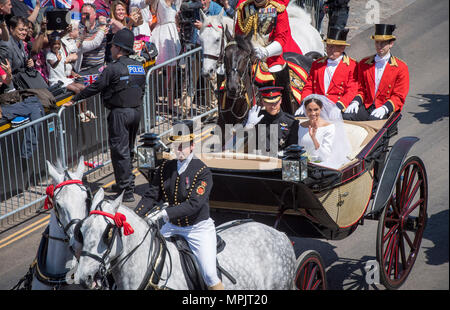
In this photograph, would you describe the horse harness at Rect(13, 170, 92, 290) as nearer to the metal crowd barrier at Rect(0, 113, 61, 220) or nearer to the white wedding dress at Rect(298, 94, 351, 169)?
the white wedding dress at Rect(298, 94, 351, 169)

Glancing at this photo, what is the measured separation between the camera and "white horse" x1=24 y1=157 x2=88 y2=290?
19.3 feet

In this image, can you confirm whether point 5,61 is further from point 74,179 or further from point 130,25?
point 74,179

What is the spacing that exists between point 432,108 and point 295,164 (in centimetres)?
867

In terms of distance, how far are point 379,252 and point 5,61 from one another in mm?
6578

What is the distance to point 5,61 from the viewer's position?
10758mm

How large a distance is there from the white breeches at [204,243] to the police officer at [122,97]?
444 centimetres

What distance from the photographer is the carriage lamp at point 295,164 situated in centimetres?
633

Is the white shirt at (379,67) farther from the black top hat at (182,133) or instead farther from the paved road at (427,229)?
the black top hat at (182,133)

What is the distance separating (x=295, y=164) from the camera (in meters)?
6.34

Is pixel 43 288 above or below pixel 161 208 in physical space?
below

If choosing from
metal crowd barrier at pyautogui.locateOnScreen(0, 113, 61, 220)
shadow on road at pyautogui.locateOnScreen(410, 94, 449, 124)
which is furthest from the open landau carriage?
shadow on road at pyautogui.locateOnScreen(410, 94, 449, 124)

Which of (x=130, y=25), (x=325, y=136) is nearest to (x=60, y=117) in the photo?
(x=130, y=25)

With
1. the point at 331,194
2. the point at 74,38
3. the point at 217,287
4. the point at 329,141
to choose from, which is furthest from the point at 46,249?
the point at 74,38

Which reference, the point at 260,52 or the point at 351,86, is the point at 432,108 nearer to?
the point at 351,86
